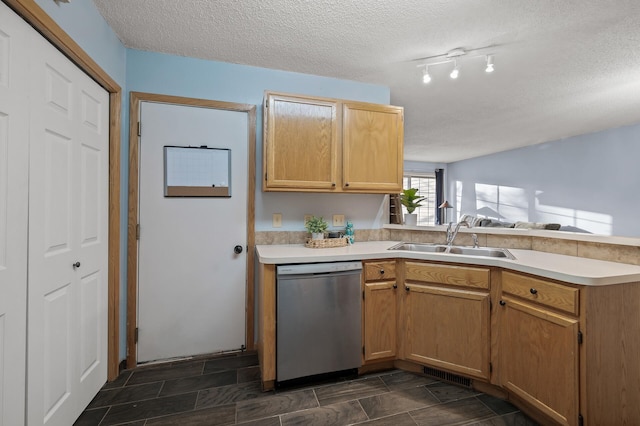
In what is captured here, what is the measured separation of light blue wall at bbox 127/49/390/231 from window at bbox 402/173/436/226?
5.41 meters

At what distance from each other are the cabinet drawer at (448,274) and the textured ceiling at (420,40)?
5.21ft

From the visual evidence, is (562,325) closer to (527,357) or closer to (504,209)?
(527,357)

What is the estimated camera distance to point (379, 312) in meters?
1.96

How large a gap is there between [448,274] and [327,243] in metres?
0.89

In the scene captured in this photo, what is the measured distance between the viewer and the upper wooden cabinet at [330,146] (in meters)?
2.08

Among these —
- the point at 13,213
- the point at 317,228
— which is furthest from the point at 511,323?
the point at 13,213

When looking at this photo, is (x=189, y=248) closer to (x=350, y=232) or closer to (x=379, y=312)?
(x=350, y=232)

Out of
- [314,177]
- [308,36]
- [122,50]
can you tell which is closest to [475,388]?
[314,177]

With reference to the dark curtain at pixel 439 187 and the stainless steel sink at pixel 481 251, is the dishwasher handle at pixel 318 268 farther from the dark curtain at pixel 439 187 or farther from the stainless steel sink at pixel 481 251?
the dark curtain at pixel 439 187

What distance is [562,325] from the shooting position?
1.39 metres

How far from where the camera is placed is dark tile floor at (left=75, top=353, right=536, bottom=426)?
155 cm

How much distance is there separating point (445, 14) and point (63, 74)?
7.03 ft

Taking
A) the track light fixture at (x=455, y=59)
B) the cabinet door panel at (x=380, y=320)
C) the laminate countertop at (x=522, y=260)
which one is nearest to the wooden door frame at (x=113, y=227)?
the laminate countertop at (x=522, y=260)

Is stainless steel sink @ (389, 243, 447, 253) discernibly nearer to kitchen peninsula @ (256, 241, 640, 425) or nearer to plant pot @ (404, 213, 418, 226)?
plant pot @ (404, 213, 418, 226)
